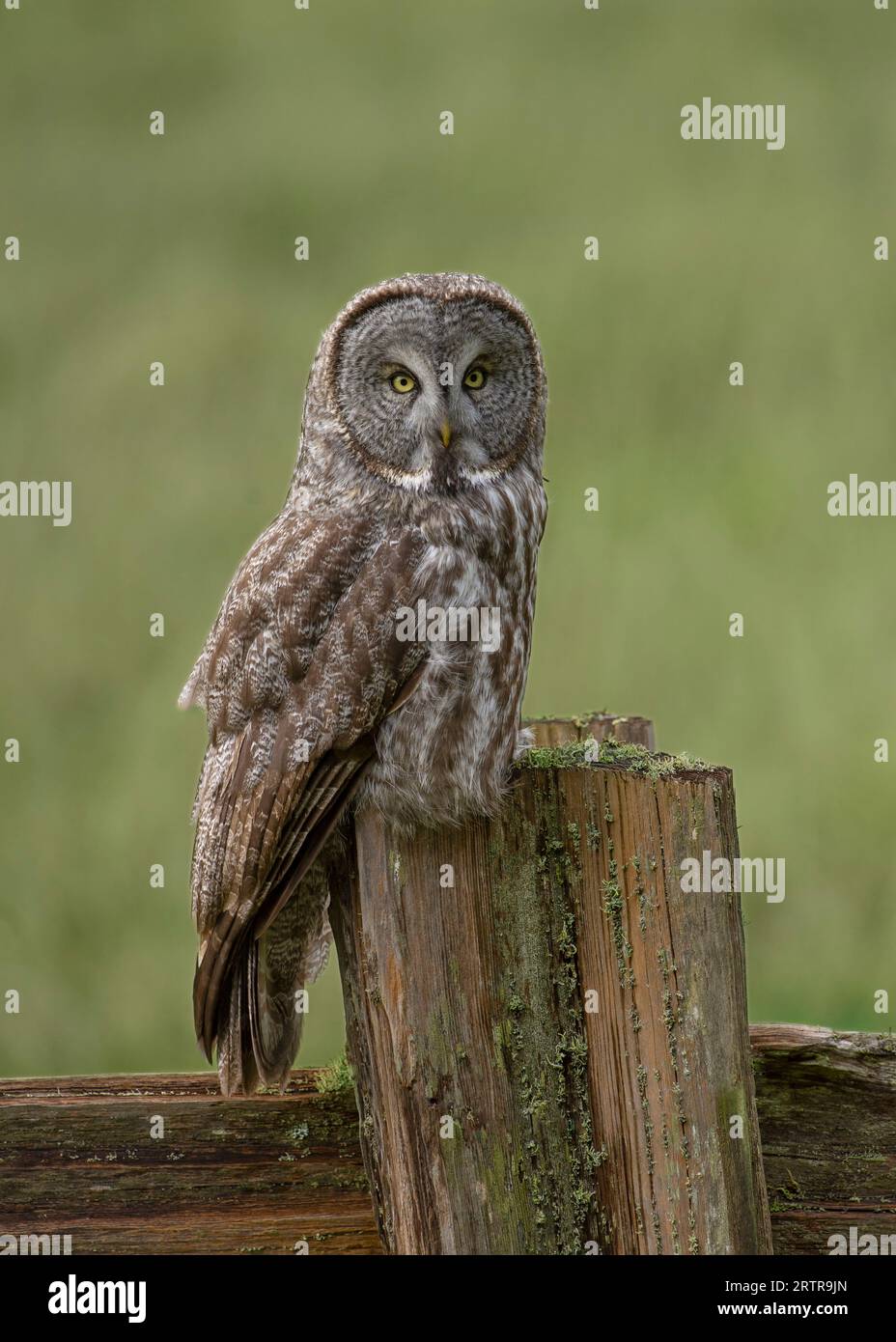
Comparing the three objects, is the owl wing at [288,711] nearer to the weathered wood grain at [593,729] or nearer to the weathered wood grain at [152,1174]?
the weathered wood grain at [152,1174]

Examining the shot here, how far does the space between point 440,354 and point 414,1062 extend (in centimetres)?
120

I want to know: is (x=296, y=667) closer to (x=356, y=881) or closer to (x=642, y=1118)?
(x=356, y=881)

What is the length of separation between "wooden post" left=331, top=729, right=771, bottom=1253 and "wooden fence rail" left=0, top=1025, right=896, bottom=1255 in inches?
5.4

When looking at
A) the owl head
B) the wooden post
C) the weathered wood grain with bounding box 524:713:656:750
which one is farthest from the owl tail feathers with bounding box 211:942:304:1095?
the owl head

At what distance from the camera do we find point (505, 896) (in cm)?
217

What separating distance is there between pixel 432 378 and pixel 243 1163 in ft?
4.41

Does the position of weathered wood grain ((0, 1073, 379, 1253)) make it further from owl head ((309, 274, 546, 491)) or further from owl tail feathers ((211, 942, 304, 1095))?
owl head ((309, 274, 546, 491))

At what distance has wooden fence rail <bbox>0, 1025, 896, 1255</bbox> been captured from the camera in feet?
7.09

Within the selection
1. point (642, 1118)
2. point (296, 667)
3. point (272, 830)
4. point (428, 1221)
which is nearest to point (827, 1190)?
point (642, 1118)

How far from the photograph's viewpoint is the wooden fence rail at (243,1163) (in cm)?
216

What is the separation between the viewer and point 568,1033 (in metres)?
2.14

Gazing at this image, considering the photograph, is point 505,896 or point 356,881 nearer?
point 505,896

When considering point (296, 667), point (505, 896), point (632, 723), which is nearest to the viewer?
point (505, 896)

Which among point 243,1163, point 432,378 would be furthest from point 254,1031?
point 432,378
